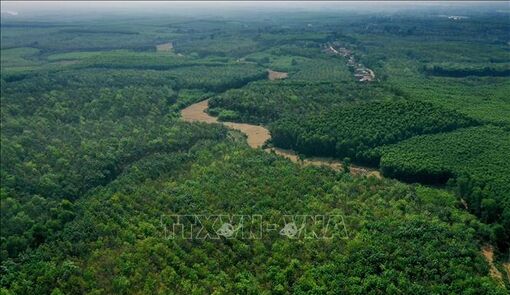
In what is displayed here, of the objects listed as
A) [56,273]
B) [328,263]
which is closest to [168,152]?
[56,273]

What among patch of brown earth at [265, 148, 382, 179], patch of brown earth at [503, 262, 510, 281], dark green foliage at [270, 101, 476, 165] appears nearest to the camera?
patch of brown earth at [503, 262, 510, 281]

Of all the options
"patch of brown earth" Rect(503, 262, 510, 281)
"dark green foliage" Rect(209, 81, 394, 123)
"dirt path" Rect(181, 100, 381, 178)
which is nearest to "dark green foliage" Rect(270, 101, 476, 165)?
"dirt path" Rect(181, 100, 381, 178)

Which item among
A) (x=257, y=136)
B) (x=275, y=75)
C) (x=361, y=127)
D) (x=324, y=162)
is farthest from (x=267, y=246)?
(x=275, y=75)

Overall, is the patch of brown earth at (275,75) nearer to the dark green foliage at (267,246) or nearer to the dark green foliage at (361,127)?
the dark green foliage at (361,127)

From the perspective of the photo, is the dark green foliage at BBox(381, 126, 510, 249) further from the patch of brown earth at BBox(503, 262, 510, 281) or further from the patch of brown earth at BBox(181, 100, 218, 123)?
the patch of brown earth at BBox(181, 100, 218, 123)

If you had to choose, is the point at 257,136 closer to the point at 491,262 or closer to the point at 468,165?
the point at 468,165

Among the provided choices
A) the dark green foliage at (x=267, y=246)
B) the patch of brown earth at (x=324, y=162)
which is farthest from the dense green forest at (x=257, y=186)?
the patch of brown earth at (x=324, y=162)
